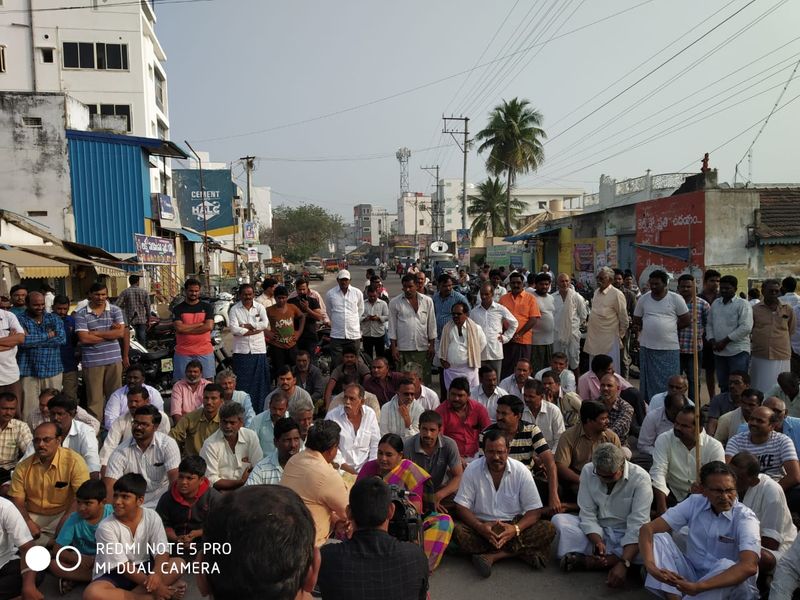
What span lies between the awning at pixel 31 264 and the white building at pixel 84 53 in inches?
854

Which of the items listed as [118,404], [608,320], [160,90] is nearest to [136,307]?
[118,404]

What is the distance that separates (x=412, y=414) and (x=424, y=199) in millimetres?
108780

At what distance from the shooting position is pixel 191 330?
25.3 ft

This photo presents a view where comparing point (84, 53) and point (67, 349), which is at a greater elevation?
point (84, 53)

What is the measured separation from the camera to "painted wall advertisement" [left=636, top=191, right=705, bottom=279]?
51.0 ft

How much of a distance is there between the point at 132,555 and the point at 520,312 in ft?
19.1

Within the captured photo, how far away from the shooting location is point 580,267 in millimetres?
23984

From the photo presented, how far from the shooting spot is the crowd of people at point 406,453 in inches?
142

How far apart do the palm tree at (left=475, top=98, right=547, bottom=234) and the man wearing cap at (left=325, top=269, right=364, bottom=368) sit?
114 ft

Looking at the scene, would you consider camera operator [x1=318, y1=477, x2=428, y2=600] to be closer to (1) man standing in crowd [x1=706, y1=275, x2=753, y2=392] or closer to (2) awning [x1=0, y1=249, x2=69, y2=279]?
(1) man standing in crowd [x1=706, y1=275, x2=753, y2=392]

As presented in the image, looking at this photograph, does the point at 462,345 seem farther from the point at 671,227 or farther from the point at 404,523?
the point at 671,227

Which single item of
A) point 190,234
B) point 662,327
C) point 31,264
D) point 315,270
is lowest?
point 662,327

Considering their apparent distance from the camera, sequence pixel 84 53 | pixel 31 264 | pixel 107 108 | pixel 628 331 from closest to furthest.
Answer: pixel 628 331, pixel 31 264, pixel 84 53, pixel 107 108

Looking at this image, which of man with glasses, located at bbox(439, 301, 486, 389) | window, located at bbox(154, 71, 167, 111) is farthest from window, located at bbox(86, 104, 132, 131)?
man with glasses, located at bbox(439, 301, 486, 389)
